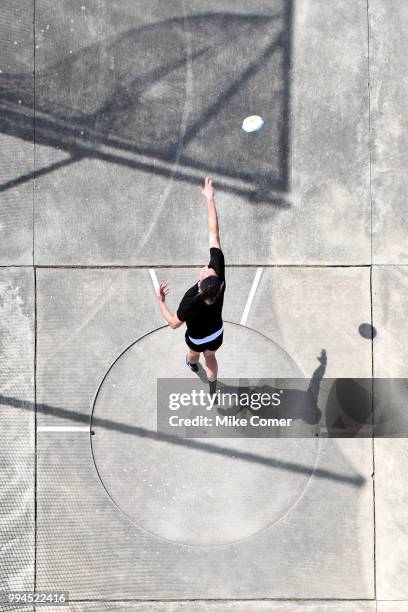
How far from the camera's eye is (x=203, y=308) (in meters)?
6.62

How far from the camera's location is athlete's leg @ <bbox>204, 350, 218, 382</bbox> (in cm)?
780

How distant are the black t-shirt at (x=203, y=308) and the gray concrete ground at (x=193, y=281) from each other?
154 cm

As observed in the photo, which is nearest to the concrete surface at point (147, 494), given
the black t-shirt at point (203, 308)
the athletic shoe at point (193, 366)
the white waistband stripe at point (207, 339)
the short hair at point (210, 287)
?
the athletic shoe at point (193, 366)

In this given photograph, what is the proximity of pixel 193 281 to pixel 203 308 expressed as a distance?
183cm

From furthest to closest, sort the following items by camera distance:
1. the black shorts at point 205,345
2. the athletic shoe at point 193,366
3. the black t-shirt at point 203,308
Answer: the athletic shoe at point 193,366, the black shorts at point 205,345, the black t-shirt at point 203,308

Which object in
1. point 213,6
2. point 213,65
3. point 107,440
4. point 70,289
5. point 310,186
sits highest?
point 213,6

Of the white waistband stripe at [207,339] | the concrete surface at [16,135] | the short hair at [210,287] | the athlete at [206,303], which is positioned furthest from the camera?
the concrete surface at [16,135]

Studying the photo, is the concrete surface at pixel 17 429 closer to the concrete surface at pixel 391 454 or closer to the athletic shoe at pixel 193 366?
the athletic shoe at pixel 193 366

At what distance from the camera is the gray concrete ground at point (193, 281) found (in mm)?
8188

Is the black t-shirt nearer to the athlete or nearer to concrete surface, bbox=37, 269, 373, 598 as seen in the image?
the athlete

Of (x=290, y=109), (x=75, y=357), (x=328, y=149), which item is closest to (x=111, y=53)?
(x=290, y=109)

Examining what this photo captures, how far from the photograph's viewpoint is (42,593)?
8148mm

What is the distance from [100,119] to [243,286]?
111 inches

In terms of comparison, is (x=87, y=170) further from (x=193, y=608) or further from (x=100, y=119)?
(x=193, y=608)
